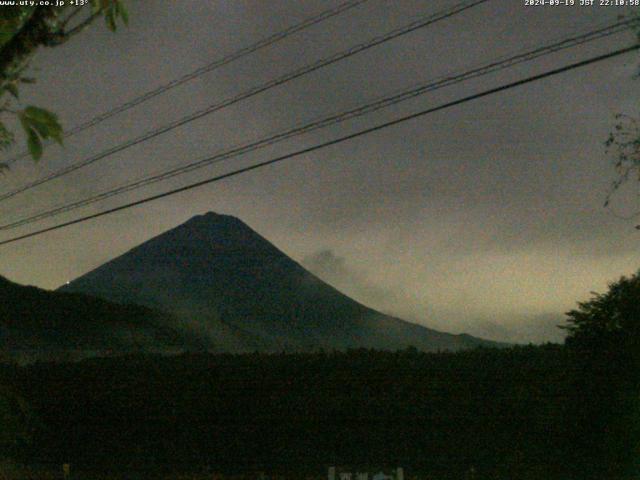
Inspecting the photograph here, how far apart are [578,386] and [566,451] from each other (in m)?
1.31

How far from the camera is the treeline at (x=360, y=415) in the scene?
1417cm

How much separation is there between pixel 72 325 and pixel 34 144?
4785 centimetres

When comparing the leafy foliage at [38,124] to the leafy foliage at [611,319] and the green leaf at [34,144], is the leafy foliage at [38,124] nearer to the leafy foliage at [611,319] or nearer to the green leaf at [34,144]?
the green leaf at [34,144]

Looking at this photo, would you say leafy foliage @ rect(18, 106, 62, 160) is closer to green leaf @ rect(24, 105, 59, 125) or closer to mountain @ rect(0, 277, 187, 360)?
green leaf @ rect(24, 105, 59, 125)

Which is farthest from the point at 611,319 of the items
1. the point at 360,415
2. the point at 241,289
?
the point at 241,289

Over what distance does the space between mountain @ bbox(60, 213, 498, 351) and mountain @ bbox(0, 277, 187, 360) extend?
127 ft

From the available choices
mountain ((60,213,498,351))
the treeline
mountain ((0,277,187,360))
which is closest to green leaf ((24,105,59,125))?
the treeline

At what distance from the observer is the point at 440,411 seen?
51.0 feet

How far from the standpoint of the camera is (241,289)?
11788 cm

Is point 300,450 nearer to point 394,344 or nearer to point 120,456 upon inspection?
point 120,456

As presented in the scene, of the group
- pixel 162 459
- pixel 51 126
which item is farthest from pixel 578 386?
pixel 51 126

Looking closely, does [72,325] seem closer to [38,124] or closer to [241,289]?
[38,124]

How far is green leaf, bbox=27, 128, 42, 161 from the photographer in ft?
12.1

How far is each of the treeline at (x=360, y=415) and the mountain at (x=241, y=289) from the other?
6880 cm
